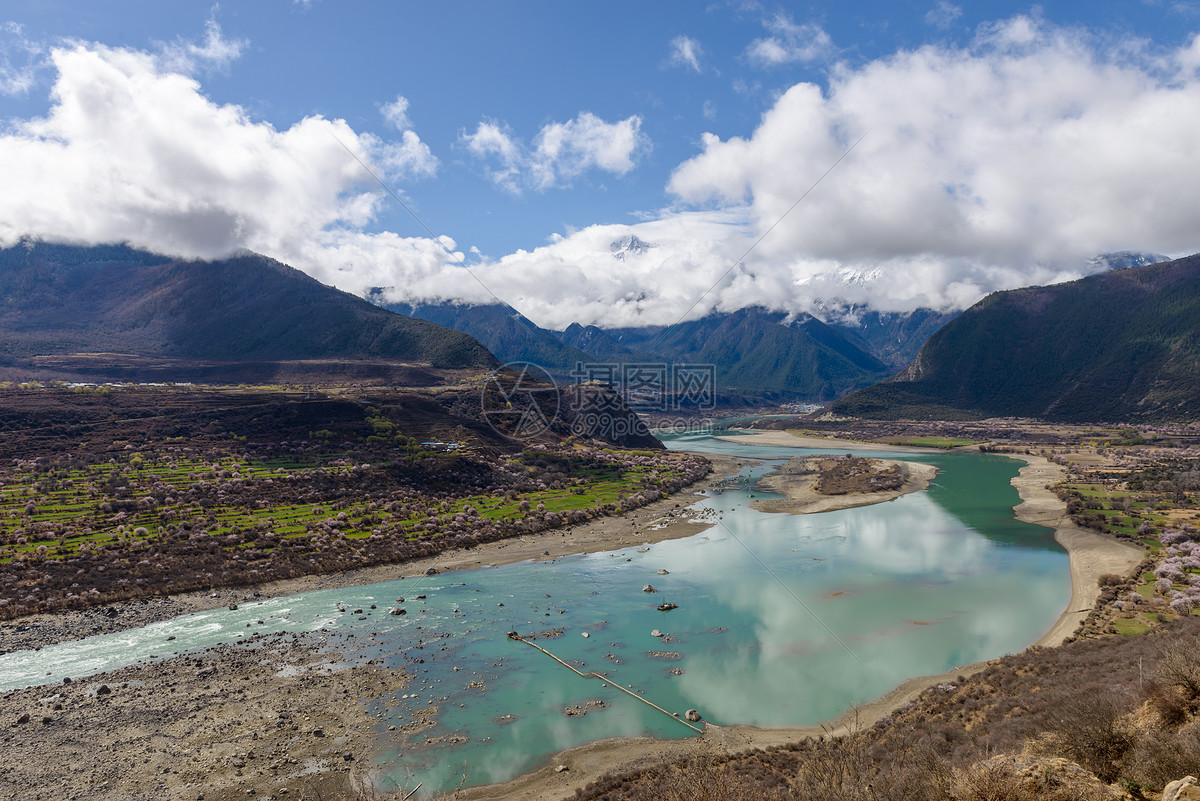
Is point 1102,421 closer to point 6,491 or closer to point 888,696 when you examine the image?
point 888,696

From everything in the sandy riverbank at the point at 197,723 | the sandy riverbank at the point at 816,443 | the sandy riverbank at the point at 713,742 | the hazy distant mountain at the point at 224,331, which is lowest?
the sandy riverbank at the point at 816,443

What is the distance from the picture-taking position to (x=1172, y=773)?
10234 mm

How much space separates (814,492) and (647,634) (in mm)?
56124

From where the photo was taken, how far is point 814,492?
79.8m

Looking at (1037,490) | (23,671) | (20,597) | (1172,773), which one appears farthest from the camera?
(1037,490)

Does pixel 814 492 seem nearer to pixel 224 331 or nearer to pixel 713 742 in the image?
pixel 713 742

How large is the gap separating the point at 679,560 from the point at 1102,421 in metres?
187

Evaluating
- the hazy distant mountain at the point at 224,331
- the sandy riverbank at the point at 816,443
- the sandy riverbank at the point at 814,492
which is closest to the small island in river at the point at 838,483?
the sandy riverbank at the point at 814,492

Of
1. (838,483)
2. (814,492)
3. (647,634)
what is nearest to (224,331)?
(814,492)

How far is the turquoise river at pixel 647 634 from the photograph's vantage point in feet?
75.4

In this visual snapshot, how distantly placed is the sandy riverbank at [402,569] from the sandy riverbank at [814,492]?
13.0m

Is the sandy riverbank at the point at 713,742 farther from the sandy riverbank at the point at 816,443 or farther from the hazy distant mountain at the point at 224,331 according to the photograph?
the hazy distant mountain at the point at 224,331

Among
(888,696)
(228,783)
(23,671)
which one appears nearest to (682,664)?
(888,696)

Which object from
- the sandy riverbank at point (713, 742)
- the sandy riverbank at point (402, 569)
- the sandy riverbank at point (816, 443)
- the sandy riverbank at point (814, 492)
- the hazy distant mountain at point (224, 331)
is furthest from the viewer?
the hazy distant mountain at point (224, 331)
